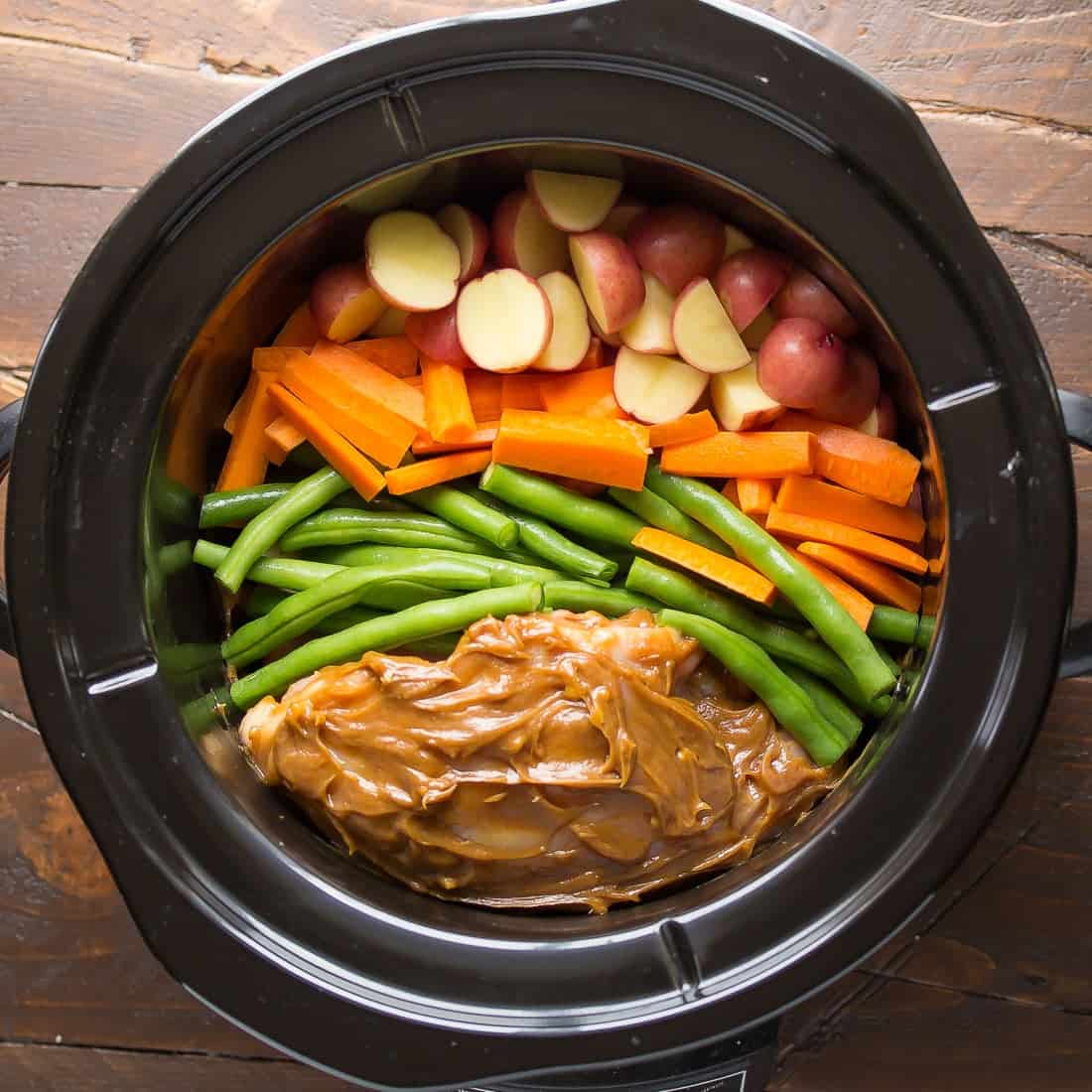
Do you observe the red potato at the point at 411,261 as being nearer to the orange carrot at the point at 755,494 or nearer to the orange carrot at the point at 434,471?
the orange carrot at the point at 434,471

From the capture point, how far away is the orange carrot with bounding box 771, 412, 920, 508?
1.61 metres

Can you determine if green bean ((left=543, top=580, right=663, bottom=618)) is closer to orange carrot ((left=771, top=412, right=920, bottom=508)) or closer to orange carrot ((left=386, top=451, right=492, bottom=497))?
orange carrot ((left=386, top=451, right=492, bottom=497))

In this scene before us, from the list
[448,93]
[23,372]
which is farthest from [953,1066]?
[23,372]

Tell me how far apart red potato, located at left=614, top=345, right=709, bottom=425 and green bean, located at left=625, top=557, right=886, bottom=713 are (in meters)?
0.24

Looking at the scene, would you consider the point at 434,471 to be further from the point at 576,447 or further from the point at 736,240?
the point at 736,240

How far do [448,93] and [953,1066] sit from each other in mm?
1898

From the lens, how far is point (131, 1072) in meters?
2.05

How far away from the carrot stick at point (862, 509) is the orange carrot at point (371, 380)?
1.96 feet

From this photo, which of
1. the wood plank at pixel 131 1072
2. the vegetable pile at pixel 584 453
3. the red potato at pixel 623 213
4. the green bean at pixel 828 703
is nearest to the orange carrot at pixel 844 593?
the vegetable pile at pixel 584 453

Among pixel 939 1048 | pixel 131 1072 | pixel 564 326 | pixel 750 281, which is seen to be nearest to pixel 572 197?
pixel 564 326

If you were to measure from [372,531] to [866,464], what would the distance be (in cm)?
79

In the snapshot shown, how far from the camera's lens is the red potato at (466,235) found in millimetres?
1637

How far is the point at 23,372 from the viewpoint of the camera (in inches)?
76.1

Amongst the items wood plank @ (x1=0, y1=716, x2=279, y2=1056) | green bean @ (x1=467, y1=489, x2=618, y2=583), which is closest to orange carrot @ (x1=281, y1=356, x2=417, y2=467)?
green bean @ (x1=467, y1=489, x2=618, y2=583)
